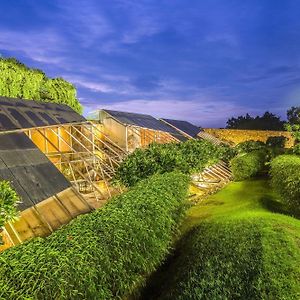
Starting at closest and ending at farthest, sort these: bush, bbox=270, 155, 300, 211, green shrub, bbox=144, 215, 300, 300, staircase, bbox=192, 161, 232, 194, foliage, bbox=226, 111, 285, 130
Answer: green shrub, bbox=144, 215, 300, 300, bush, bbox=270, 155, 300, 211, staircase, bbox=192, 161, 232, 194, foliage, bbox=226, 111, 285, 130

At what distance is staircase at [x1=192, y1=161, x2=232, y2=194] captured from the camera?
20.4 meters

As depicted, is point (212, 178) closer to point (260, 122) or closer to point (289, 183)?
point (289, 183)

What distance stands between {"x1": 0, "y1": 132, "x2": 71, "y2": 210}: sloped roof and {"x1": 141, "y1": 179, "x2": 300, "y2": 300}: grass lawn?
4.22 meters

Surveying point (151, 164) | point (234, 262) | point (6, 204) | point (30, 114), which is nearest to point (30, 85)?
point (30, 114)

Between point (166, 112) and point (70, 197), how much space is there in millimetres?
115219

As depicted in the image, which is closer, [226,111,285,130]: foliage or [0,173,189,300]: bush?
[0,173,189,300]: bush

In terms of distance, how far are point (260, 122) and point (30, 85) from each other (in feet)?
191

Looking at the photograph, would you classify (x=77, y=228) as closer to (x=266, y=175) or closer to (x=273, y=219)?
(x=273, y=219)

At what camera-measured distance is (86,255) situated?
5043 millimetres

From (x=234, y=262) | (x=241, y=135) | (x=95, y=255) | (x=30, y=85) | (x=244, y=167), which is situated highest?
(x=30, y=85)

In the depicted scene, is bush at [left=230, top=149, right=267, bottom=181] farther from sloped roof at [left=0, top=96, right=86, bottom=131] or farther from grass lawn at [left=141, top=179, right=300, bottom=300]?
sloped roof at [left=0, top=96, right=86, bottom=131]

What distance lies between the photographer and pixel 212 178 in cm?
2239

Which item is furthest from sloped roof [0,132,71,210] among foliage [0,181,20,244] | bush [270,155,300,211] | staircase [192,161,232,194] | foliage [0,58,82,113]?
foliage [0,58,82,113]

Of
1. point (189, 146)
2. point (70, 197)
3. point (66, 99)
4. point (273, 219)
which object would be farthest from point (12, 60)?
point (273, 219)
